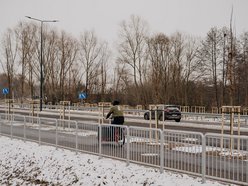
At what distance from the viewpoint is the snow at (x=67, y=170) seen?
984 centimetres

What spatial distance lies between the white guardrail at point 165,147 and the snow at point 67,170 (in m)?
0.24

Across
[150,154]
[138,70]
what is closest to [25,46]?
[138,70]

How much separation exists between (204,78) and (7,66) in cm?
3375

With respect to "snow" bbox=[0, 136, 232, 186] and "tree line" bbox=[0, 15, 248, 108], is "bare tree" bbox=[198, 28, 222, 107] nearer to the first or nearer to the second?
"tree line" bbox=[0, 15, 248, 108]

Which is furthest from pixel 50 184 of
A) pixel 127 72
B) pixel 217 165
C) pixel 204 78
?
pixel 127 72

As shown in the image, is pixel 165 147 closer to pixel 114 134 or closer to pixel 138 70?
pixel 114 134

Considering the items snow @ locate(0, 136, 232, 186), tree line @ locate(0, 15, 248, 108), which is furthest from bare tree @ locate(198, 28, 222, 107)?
snow @ locate(0, 136, 232, 186)

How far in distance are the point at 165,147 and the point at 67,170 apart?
4.02 metres

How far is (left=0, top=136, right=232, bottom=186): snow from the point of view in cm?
984

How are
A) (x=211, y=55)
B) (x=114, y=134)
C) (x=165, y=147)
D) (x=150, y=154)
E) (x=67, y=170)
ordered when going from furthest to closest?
(x=211, y=55) < (x=67, y=170) < (x=114, y=134) < (x=150, y=154) < (x=165, y=147)

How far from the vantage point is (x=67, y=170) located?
12.5 m

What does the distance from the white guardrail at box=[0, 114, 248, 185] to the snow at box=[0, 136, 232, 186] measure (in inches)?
9.5

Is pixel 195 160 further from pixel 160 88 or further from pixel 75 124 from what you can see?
pixel 160 88

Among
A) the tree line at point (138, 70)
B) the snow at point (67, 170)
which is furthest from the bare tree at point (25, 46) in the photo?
the snow at point (67, 170)
